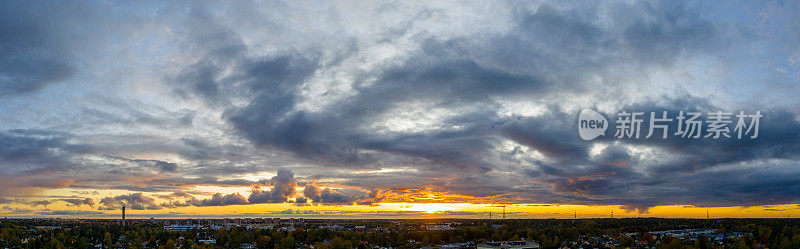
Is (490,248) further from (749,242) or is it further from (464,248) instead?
(749,242)

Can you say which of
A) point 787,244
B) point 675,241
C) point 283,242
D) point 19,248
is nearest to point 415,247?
point 283,242

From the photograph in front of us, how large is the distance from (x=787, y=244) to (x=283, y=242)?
169 m

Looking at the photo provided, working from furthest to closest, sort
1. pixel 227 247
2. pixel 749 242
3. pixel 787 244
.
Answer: pixel 227 247 < pixel 749 242 < pixel 787 244

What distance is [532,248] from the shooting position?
15062cm

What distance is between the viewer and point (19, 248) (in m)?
177

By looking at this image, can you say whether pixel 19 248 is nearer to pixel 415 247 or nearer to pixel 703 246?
pixel 415 247

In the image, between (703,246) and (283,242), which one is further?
(283,242)

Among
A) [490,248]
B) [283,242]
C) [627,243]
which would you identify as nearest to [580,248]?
[627,243]

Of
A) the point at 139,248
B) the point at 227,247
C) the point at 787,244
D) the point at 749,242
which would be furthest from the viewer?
the point at 227,247

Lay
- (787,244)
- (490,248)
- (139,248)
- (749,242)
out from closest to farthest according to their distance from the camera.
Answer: (490,248) < (787,244) < (139,248) < (749,242)

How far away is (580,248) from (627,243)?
22.6 m

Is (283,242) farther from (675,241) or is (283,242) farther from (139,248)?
(675,241)

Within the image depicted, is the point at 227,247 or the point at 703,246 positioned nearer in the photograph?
the point at 703,246

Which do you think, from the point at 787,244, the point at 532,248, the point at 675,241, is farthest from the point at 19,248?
the point at 787,244
